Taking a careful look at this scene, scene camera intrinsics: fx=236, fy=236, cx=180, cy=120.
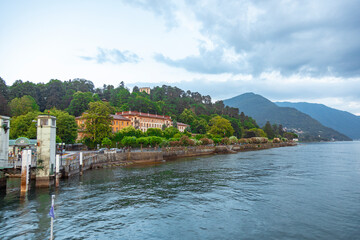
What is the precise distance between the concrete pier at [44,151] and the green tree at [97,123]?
35.4 metres

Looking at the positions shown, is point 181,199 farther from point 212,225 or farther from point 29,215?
point 29,215

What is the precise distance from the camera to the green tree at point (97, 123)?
61881 millimetres

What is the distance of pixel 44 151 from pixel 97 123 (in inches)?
1454

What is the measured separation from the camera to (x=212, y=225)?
653 inches

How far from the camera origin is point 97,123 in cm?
6278

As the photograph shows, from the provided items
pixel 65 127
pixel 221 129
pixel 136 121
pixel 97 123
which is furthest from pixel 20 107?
pixel 221 129

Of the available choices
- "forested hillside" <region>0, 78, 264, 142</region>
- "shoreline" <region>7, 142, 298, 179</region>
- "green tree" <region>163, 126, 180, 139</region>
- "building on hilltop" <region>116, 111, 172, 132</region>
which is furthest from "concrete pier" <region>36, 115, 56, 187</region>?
"building on hilltop" <region>116, 111, 172, 132</region>

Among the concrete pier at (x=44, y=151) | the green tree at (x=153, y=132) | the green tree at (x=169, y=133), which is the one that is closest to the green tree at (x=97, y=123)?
the green tree at (x=153, y=132)

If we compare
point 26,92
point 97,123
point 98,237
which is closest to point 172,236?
point 98,237

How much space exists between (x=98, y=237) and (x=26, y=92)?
391ft

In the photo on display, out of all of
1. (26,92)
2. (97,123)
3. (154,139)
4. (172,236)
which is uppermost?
(26,92)

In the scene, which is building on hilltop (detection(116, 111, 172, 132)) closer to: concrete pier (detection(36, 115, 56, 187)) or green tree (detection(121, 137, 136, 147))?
green tree (detection(121, 137, 136, 147))

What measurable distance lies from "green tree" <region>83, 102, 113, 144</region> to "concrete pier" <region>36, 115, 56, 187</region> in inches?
1392

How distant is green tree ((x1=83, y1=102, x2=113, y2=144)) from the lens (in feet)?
203
